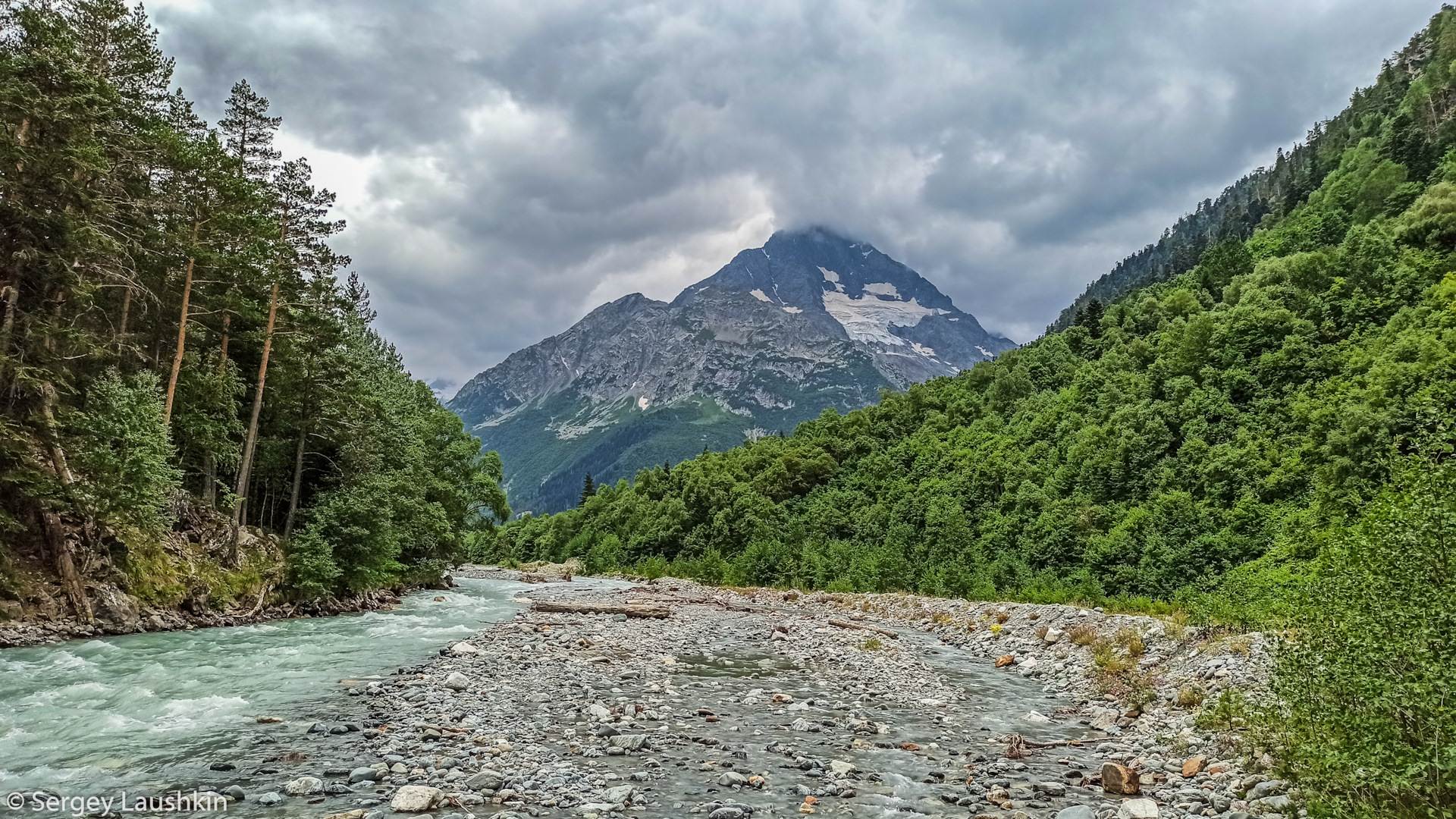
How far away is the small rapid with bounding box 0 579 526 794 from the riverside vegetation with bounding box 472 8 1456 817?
13216 millimetres

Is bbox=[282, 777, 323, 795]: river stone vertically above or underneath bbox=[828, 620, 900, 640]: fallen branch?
above

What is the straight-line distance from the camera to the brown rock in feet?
30.3

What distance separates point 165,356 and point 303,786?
29.9m

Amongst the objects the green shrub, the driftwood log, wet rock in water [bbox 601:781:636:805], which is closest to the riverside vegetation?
the green shrub

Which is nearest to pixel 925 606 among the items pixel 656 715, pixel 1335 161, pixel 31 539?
pixel 656 715

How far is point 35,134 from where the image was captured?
68.6ft

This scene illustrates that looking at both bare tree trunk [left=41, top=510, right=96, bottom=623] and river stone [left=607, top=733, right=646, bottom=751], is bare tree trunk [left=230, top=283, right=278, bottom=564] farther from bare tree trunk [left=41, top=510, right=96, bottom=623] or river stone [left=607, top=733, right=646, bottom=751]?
river stone [left=607, top=733, right=646, bottom=751]

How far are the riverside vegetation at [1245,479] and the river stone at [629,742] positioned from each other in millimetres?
8664

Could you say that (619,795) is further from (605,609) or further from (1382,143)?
(1382,143)

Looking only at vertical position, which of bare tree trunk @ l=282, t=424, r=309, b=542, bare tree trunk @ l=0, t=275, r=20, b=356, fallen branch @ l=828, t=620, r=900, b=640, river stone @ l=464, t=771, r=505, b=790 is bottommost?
fallen branch @ l=828, t=620, r=900, b=640

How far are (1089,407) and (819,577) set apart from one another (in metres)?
29.5

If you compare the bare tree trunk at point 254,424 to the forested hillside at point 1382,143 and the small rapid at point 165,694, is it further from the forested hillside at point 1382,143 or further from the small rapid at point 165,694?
the forested hillside at point 1382,143

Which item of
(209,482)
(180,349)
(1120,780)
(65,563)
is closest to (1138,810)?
(1120,780)

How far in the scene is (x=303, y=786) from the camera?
27.8ft
